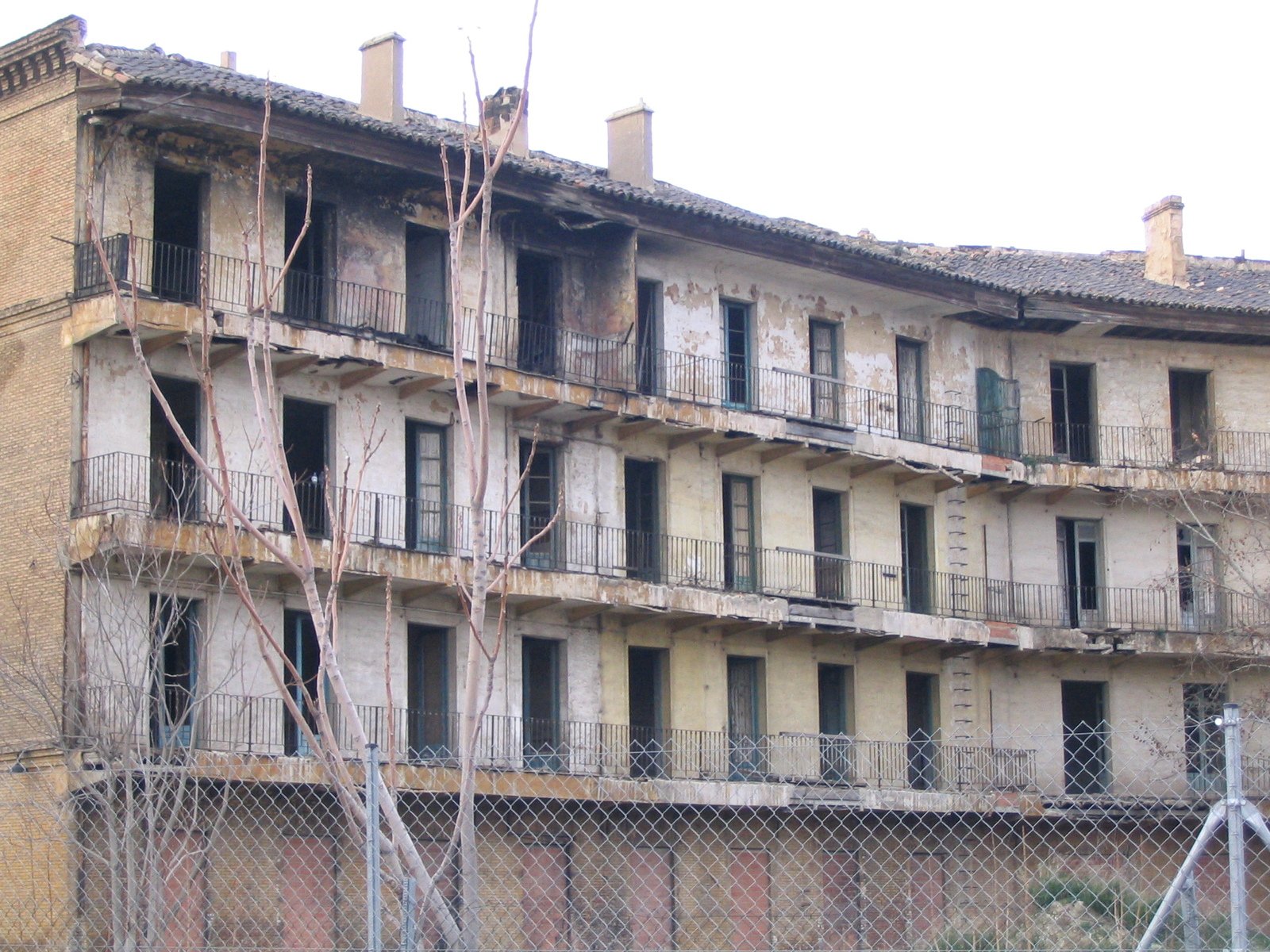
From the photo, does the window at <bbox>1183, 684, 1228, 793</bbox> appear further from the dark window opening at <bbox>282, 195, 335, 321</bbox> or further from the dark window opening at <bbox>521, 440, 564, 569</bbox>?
the dark window opening at <bbox>282, 195, 335, 321</bbox>

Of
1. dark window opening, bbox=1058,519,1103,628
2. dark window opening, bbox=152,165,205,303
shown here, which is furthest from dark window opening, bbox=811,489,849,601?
dark window opening, bbox=152,165,205,303

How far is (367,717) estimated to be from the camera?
97.0 feet

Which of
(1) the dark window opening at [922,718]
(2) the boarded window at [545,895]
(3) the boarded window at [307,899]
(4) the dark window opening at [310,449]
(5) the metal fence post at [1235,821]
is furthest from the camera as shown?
(1) the dark window opening at [922,718]

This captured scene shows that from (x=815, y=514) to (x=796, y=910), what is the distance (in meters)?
8.35

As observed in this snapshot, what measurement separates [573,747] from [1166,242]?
64.8ft

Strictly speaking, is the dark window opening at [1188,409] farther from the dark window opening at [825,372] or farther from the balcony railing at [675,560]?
the dark window opening at [825,372]

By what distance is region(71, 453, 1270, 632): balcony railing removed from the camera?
27719 mm

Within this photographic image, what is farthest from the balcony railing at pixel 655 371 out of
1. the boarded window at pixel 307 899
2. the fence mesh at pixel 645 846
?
the boarded window at pixel 307 899

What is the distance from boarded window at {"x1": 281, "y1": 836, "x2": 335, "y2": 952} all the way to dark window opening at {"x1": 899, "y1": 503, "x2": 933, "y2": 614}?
582 inches

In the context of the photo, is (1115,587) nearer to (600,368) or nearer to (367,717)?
(600,368)

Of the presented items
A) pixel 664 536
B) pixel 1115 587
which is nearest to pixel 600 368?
pixel 664 536

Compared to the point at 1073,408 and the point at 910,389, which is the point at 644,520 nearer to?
the point at 910,389

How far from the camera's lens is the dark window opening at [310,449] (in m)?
30.0

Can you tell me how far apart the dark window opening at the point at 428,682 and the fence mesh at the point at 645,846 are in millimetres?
912
